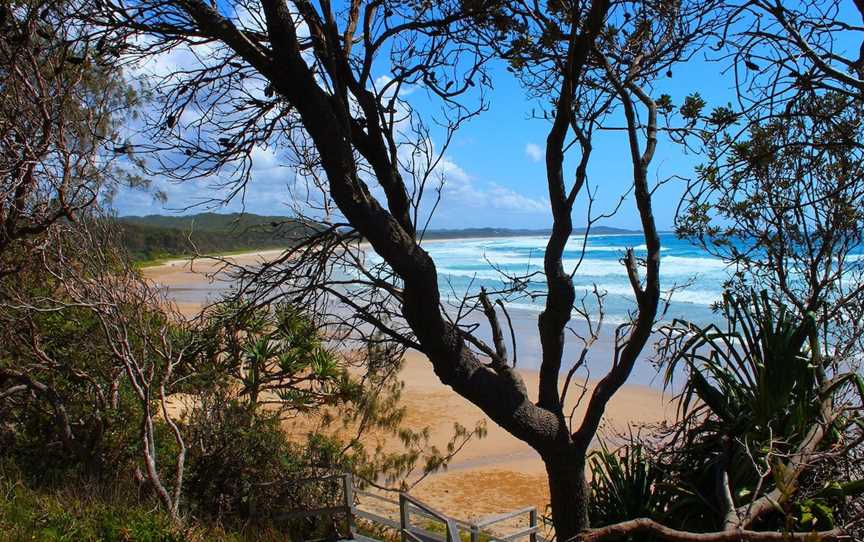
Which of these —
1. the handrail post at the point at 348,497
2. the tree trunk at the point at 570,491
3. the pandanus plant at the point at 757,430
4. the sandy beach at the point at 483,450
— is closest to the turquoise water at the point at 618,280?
the sandy beach at the point at 483,450

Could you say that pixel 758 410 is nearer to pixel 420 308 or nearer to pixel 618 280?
pixel 420 308

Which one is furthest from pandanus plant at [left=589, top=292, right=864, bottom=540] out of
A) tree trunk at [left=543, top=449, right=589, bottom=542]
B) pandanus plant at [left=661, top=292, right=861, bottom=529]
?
tree trunk at [left=543, top=449, right=589, bottom=542]

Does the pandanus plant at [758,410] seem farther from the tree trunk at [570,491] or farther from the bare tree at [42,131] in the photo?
the bare tree at [42,131]

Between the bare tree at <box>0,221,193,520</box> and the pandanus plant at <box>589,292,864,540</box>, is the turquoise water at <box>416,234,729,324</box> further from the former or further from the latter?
the pandanus plant at <box>589,292,864,540</box>

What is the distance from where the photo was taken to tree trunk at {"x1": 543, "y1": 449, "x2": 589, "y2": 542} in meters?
3.92

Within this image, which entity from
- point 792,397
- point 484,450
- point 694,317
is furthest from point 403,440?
point 694,317

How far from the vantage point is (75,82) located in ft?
22.6

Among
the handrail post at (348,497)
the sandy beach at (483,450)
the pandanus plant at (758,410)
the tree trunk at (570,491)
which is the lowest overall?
the sandy beach at (483,450)

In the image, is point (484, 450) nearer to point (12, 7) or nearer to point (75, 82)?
point (75, 82)

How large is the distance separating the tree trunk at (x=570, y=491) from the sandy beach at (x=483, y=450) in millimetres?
3421

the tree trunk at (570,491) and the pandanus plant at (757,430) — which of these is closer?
the pandanus plant at (757,430)

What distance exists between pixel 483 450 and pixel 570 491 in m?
9.83

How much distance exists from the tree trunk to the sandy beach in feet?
11.2

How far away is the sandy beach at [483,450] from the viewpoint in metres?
10.8
